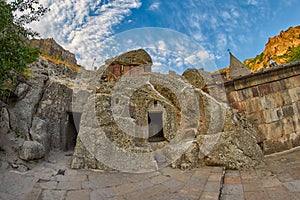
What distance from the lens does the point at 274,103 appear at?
5.39 metres

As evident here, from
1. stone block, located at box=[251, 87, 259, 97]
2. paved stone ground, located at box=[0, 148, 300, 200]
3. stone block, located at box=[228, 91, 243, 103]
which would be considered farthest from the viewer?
stone block, located at box=[228, 91, 243, 103]

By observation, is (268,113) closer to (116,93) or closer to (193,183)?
(193,183)

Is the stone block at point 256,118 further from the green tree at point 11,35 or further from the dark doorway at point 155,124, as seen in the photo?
the green tree at point 11,35

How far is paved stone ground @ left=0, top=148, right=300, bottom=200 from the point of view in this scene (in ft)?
9.45

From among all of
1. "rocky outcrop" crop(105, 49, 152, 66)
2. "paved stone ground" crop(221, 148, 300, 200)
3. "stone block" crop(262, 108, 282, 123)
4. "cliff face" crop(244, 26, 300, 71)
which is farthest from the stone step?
"cliff face" crop(244, 26, 300, 71)

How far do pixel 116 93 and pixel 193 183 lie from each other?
3523 mm

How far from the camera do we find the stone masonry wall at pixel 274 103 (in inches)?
208

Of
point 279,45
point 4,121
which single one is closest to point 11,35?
point 4,121

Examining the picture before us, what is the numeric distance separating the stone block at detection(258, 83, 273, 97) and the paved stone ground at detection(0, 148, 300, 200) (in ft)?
6.59

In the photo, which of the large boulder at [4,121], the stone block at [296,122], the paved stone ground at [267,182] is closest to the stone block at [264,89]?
the stone block at [296,122]

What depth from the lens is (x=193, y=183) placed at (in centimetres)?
338

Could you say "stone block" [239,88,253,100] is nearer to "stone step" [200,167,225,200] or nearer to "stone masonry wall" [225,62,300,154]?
"stone masonry wall" [225,62,300,154]

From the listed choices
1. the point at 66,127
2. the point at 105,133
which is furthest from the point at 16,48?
the point at 66,127

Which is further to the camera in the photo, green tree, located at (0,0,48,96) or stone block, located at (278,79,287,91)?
stone block, located at (278,79,287,91)
